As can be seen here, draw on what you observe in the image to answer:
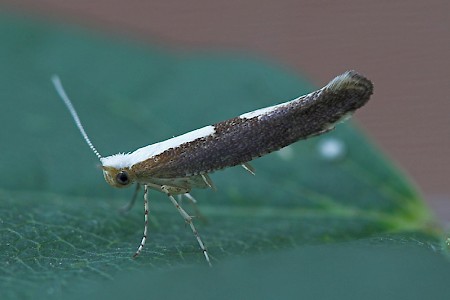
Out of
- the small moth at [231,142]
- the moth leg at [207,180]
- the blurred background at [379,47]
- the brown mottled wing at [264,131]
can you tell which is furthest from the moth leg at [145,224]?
the blurred background at [379,47]

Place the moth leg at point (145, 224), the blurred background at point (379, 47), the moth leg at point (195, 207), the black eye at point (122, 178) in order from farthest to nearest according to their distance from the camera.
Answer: the blurred background at point (379, 47) → the moth leg at point (195, 207) → the black eye at point (122, 178) → the moth leg at point (145, 224)

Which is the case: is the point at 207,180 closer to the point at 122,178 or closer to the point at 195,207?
the point at 195,207

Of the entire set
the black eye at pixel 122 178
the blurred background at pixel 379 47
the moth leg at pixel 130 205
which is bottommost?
the black eye at pixel 122 178

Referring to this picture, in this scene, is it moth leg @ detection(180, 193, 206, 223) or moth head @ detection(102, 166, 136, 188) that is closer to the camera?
moth head @ detection(102, 166, 136, 188)

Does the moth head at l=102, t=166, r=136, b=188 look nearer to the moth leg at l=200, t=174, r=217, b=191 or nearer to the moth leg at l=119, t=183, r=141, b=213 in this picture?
the moth leg at l=119, t=183, r=141, b=213

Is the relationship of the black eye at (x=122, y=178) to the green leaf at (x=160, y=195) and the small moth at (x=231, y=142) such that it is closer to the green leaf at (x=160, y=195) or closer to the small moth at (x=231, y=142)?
the small moth at (x=231, y=142)

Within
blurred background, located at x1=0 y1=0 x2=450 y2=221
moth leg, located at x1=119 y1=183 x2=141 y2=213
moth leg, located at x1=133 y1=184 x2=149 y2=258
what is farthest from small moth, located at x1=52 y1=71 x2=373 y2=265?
blurred background, located at x1=0 y1=0 x2=450 y2=221

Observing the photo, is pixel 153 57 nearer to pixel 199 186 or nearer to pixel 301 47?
pixel 199 186
